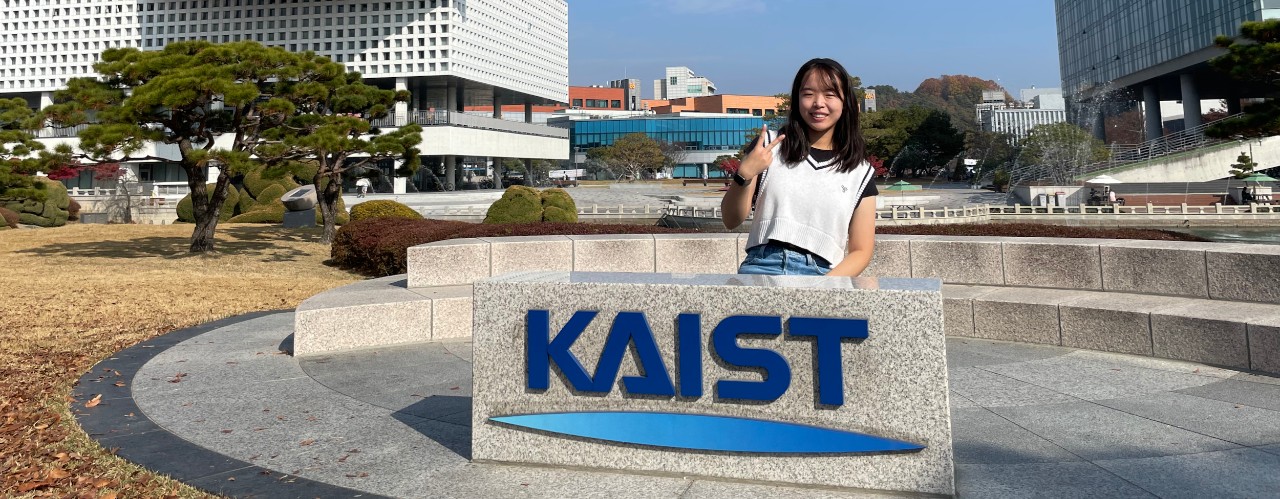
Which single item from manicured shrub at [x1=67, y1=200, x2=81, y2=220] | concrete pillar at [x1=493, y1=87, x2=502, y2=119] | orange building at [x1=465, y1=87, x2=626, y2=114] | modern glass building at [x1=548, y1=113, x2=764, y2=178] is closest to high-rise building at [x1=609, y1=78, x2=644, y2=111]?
orange building at [x1=465, y1=87, x2=626, y2=114]

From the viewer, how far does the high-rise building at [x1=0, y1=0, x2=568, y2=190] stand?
5972 cm

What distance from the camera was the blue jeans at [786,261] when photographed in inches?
138

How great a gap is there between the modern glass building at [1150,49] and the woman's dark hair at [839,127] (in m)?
58.7

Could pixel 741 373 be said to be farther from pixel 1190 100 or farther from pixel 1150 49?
pixel 1150 49

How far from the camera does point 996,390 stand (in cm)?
568

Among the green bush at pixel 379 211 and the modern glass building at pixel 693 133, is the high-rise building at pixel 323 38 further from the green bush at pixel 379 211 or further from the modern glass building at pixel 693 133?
Answer: the modern glass building at pixel 693 133

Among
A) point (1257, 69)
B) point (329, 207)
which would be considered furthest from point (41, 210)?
point (1257, 69)

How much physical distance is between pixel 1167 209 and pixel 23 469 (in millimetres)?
41068

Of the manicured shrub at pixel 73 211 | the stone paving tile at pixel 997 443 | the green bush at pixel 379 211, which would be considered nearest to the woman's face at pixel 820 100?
the stone paving tile at pixel 997 443

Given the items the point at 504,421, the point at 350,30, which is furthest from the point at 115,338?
the point at 350,30

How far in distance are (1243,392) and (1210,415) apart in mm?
928

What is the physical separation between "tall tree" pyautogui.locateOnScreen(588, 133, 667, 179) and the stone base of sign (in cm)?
8843

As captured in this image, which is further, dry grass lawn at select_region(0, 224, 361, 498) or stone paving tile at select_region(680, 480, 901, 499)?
dry grass lawn at select_region(0, 224, 361, 498)

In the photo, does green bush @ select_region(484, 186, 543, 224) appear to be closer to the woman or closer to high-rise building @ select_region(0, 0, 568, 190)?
the woman
